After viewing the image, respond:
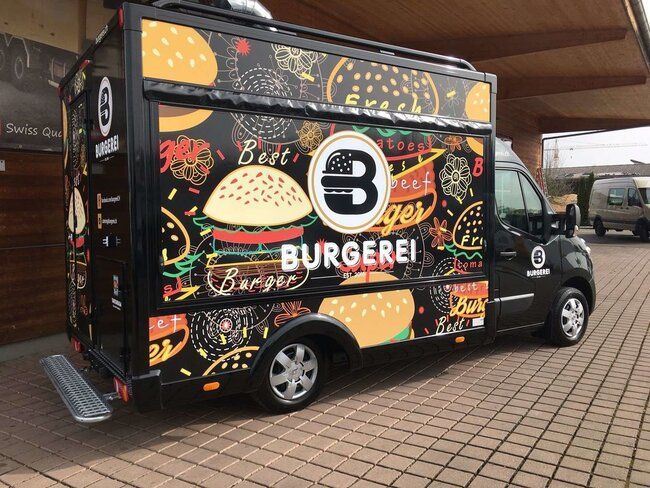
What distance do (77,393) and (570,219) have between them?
4952 millimetres

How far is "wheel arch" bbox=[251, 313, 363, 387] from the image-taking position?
3.93 meters

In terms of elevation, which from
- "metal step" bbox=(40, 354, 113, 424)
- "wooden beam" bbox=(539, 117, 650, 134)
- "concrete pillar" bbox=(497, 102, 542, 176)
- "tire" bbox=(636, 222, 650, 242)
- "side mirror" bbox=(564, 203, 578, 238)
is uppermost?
"wooden beam" bbox=(539, 117, 650, 134)

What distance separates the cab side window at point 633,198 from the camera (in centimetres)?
2147

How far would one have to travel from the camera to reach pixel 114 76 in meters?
3.54

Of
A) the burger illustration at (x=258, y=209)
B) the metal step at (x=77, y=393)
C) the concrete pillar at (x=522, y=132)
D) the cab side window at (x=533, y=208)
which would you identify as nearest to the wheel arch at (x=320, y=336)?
the burger illustration at (x=258, y=209)

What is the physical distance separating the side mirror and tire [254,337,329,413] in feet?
10.6

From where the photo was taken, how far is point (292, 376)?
4223 mm

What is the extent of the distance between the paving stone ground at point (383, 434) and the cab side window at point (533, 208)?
1362 mm

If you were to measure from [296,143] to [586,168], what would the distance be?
73108 millimetres

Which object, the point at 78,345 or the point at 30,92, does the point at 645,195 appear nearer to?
the point at 30,92

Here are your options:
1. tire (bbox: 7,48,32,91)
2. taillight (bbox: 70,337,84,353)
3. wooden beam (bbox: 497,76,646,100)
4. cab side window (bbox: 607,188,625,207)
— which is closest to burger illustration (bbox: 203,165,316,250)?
taillight (bbox: 70,337,84,353)

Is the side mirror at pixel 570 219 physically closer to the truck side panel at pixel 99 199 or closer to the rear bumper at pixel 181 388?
the rear bumper at pixel 181 388

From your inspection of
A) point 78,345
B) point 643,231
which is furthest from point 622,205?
point 78,345

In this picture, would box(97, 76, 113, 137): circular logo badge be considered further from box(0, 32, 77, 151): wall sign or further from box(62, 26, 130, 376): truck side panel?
box(0, 32, 77, 151): wall sign
